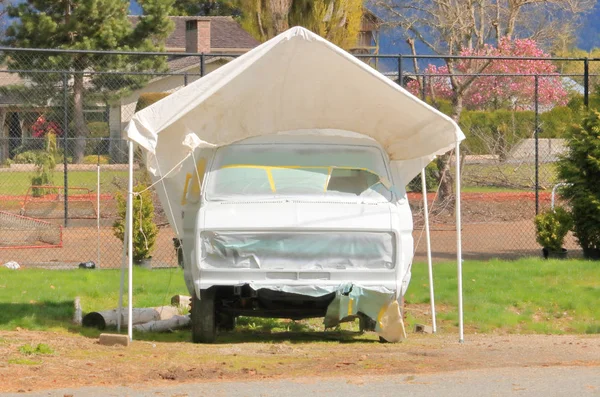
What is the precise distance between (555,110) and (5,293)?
3154 cm

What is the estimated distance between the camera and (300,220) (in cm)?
958

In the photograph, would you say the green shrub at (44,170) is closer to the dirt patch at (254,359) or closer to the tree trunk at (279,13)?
the tree trunk at (279,13)

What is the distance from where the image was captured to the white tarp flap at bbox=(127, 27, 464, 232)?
1002 centimetres

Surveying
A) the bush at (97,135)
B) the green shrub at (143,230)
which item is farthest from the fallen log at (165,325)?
the bush at (97,135)

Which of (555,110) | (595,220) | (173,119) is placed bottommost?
(595,220)

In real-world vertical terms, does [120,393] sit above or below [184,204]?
below

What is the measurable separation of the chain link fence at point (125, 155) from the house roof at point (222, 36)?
5904 millimetres

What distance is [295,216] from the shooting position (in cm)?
963

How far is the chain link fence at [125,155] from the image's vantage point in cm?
1823

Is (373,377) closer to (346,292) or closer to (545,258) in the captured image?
(346,292)

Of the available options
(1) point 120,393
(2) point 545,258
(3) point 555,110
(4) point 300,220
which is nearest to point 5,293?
(4) point 300,220

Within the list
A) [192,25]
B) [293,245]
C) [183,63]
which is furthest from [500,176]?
[192,25]

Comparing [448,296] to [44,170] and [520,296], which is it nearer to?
[520,296]

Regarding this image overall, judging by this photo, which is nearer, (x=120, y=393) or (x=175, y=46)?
(x=120, y=393)
